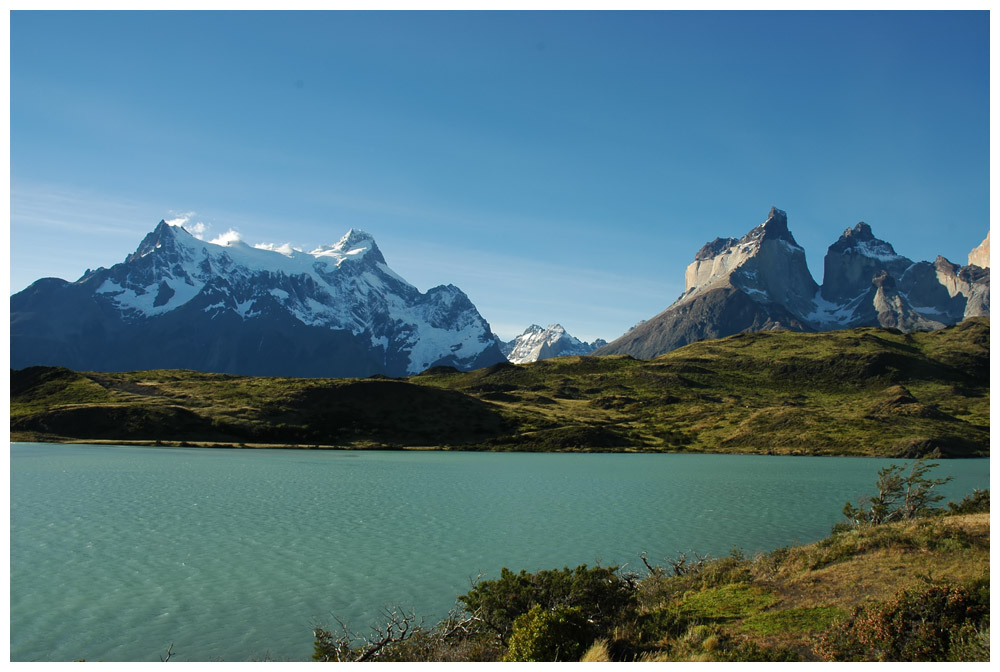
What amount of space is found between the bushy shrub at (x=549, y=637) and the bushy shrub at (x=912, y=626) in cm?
585

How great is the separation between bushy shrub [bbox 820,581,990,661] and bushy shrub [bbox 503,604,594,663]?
19.2 feet

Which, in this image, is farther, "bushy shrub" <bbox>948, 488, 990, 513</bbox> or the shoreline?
the shoreline

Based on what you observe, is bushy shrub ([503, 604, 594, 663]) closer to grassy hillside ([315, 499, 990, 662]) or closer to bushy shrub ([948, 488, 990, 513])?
grassy hillside ([315, 499, 990, 662])

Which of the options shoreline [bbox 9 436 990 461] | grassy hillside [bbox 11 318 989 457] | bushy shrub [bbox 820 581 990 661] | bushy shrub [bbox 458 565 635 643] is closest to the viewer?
bushy shrub [bbox 820 581 990 661]

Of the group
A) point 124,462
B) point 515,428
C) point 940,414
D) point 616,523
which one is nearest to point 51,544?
point 616,523

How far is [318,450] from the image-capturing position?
124000 mm

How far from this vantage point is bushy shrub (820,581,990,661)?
51.9ft

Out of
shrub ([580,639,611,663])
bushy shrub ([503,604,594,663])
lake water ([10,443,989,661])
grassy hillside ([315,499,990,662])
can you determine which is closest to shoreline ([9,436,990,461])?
lake water ([10,443,989,661])

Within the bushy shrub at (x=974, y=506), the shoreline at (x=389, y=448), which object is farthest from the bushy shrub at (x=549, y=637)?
the shoreline at (x=389, y=448)

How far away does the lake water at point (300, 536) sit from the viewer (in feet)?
76.0

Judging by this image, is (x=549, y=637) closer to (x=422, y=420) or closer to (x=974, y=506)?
(x=974, y=506)

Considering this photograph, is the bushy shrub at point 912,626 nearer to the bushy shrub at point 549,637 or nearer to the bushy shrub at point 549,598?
the bushy shrub at point 549,637
